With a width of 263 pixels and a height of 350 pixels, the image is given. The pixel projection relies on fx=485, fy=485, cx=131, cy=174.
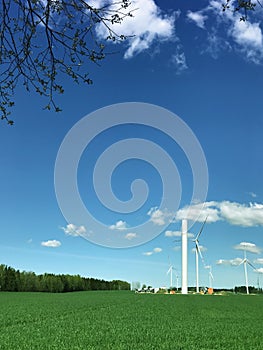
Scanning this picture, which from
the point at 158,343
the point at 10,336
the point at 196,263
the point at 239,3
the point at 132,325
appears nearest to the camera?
the point at 239,3

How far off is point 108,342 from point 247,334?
18.1ft

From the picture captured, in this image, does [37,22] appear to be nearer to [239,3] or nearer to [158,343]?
[239,3]

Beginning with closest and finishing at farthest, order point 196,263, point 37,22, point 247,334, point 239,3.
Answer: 1. point 239,3
2. point 37,22
3. point 247,334
4. point 196,263

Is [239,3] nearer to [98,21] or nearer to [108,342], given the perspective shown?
[98,21]

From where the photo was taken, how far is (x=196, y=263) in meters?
68.7

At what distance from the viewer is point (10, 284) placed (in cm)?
8425

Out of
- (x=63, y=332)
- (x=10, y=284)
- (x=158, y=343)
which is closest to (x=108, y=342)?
(x=158, y=343)

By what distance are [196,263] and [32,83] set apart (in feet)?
213

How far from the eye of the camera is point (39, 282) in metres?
91.9

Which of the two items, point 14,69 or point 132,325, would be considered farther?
point 132,325

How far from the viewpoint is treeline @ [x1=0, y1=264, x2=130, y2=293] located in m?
84.1

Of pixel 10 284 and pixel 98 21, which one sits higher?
pixel 10 284

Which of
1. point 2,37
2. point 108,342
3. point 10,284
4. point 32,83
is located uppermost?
point 10,284

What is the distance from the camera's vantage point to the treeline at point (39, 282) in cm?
8406
